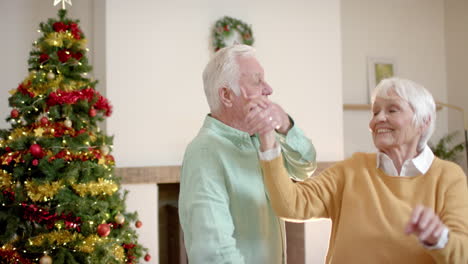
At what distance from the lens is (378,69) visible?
5242 mm

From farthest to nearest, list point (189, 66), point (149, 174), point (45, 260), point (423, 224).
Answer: point (189, 66)
point (149, 174)
point (45, 260)
point (423, 224)

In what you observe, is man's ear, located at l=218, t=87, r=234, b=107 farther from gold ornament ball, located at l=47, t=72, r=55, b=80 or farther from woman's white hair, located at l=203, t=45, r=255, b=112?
gold ornament ball, located at l=47, t=72, r=55, b=80

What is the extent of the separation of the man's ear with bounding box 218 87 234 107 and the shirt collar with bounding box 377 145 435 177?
1.53 feet

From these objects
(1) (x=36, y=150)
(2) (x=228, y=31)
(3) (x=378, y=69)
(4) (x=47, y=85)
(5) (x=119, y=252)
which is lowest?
(5) (x=119, y=252)

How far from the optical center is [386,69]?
530cm

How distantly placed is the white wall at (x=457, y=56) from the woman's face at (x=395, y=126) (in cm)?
448

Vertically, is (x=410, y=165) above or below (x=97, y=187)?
above

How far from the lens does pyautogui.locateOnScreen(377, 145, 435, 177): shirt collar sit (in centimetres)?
135

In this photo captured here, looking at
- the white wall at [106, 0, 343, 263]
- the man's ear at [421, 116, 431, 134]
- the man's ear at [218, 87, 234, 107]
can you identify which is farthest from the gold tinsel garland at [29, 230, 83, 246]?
the man's ear at [421, 116, 431, 134]

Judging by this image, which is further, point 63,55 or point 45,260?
point 63,55

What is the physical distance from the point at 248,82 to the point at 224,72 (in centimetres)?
8

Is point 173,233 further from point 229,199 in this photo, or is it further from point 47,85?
point 229,199

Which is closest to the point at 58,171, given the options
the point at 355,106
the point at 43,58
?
the point at 43,58

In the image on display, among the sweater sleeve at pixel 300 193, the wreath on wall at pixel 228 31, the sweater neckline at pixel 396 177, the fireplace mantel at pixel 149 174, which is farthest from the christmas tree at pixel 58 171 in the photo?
the sweater neckline at pixel 396 177
